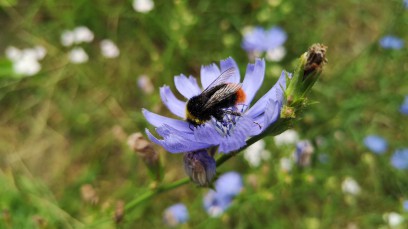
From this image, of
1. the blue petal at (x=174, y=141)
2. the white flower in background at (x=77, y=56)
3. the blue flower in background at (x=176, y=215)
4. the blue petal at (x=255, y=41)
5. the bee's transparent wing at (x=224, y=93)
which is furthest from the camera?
the white flower in background at (x=77, y=56)

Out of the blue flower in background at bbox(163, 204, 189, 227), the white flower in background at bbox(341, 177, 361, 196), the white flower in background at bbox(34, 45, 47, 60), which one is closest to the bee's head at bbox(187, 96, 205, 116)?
the blue flower in background at bbox(163, 204, 189, 227)

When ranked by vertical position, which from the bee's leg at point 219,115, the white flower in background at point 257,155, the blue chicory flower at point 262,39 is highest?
the blue chicory flower at point 262,39

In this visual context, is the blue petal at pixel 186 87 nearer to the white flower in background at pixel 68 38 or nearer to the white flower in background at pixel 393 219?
the white flower in background at pixel 393 219

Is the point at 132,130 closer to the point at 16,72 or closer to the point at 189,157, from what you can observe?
the point at 16,72

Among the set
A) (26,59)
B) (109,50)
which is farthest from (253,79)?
(26,59)

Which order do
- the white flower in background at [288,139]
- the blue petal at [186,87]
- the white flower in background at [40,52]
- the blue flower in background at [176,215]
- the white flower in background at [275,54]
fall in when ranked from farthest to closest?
the white flower in background at [40,52]
the white flower in background at [275,54]
the white flower in background at [288,139]
the blue flower in background at [176,215]
the blue petal at [186,87]

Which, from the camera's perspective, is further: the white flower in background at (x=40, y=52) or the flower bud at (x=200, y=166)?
the white flower in background at (x=40, y=52)

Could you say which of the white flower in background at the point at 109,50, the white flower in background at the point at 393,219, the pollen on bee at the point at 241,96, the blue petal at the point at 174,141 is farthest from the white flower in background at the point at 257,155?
the blue petal at the point at 174,141
